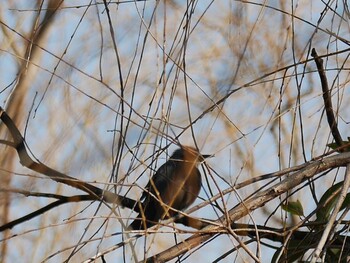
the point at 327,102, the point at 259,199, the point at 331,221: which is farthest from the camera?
the point at 327,102

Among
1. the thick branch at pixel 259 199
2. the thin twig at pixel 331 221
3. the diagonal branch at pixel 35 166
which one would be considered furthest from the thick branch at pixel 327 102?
the diagonal branch at pixel 35 166

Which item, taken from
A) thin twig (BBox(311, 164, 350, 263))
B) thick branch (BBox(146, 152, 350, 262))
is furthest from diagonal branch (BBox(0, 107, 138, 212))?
thin twig (BBox(311, 164, 350, 263))

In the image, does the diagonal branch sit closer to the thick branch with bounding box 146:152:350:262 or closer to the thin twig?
the thick branch with bounding box 146:152:350:262

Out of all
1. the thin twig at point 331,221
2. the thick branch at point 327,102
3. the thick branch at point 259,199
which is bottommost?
the thin twig at point 331,221

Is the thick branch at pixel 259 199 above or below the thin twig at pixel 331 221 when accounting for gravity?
above

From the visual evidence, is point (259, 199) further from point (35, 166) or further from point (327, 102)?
point (35, 166)

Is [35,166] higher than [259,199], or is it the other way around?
[35,166]

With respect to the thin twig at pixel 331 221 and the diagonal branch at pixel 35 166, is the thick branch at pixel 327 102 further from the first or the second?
the diagonal branch at pixel 35 166

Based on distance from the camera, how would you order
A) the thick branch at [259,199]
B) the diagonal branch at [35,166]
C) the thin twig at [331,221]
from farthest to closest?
1. the diagonal branch at [35,166]
2. the thick branch at [259,199]
3. the thin twig at [331,221]

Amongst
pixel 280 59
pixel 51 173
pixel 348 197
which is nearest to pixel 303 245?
pixel 348 197

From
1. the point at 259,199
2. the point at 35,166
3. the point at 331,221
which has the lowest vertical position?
the point at 331,221

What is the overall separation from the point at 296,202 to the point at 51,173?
717mm

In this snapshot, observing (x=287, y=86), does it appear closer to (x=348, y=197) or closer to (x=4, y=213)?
(x=348, y=197)

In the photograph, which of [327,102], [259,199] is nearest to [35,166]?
[259,199]
